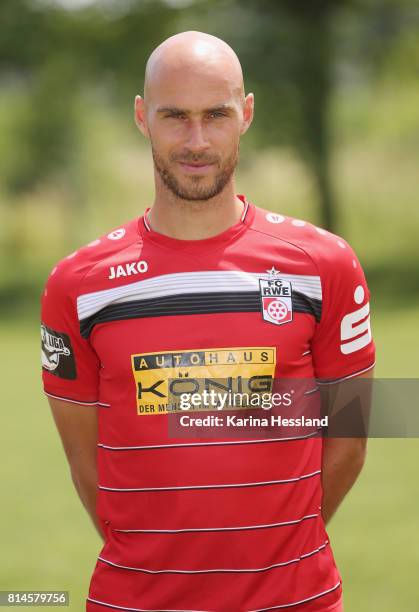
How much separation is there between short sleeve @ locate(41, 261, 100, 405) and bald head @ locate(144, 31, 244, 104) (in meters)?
0.64

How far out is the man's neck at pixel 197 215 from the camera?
11.3 feet

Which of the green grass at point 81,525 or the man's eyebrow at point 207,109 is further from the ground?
the man's eyebrow at point 207,109

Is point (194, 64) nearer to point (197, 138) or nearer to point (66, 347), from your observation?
point (197, 138)

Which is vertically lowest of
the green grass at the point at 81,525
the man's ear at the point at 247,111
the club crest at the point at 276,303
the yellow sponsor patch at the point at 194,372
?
the green grass at the point at 81,525

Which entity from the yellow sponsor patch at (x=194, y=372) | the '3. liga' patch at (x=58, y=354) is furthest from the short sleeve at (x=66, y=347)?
the yellow sponsor patch at (x=194, y=372)

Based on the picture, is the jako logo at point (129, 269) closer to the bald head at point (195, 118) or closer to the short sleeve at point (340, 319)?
the bald head at point (195, 118)

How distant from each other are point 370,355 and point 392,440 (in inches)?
309

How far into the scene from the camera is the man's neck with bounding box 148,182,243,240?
344cm

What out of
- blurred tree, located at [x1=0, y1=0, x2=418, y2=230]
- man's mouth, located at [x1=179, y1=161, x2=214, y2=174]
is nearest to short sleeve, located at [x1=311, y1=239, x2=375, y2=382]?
man's mouth, located at [x1=179, y1=161, x2=214, y2=174]

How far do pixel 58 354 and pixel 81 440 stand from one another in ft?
1.07

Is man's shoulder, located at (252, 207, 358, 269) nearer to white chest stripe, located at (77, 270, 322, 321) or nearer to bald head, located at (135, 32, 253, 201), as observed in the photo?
white chest stripe, located at (77, 270, 322, 321)

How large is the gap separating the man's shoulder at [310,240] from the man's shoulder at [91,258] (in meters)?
0.40

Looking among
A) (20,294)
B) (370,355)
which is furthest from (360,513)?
(20,294)

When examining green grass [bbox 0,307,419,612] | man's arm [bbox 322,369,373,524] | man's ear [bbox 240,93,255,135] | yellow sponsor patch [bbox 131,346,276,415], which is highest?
man's ear [bbox 240,93,255,135]
